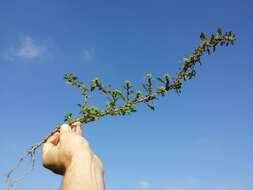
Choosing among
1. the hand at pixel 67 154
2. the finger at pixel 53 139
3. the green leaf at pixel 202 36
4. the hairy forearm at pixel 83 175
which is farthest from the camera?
the green leaf at pixel 202 36

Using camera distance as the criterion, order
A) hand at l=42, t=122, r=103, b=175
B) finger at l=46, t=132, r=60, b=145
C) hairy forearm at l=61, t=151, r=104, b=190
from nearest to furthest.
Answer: hairy forearm at l=61, t=151, r=104, b=190
hand at l=42, t=122, r=103, b=175
finger at l=46, t=132, r=60, b=145

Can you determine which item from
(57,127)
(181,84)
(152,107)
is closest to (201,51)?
(181,84)

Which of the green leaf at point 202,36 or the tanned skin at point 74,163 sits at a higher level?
the green leaf at point 202,36

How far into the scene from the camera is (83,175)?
3.15 metres

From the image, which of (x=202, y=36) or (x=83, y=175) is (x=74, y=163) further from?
(x=202, y=36)

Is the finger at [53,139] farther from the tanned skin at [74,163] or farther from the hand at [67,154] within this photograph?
the hand at [67,154]

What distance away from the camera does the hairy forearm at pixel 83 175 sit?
122 inches

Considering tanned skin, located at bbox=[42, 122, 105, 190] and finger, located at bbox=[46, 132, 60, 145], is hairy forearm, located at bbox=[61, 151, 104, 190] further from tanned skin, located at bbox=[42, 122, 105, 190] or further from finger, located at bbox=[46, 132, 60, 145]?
finger, located at bbox=[46, 132, 60, 145]

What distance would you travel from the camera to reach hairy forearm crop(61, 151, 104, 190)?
3.10 metres

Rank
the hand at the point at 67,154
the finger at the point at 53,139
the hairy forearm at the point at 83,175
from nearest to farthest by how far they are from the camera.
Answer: the hairy forearm at the point at 83,175, the hand at the point at 67,154, the finger at the point at 53,139

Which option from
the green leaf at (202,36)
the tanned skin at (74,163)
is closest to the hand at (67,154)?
the tanned skin at (74,163)

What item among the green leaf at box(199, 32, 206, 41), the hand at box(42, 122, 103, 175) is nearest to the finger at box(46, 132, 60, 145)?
the hand at box(42, 122, 103, 175)

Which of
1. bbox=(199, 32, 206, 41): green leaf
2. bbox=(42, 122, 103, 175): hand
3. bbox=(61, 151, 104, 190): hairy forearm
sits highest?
bbox=(199, 32, 206, 41): green leaf

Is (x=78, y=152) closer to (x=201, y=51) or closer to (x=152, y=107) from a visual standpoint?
(x=152, y=107)
